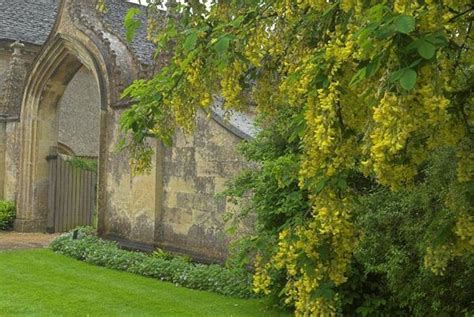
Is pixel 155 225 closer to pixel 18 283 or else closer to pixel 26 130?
pixel 18 283

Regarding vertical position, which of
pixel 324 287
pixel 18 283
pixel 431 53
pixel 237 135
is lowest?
pixel 18 283

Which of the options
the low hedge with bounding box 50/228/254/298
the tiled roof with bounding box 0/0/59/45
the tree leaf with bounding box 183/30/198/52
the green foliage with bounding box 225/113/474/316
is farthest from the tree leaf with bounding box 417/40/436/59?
the tiled roof with bounding box 0/0/59/45

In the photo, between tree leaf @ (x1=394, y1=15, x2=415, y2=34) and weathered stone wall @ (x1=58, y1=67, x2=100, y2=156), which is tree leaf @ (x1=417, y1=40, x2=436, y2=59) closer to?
tree leaf @ (x1=394, y1=15, x2=415, y2=34)

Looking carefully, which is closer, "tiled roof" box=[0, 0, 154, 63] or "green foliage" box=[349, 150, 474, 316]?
"green foliage" box=[349, 150, 474, 316]

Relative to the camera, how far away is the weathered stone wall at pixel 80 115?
81.1 ft

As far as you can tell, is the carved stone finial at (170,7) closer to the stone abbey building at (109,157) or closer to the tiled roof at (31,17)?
→ the stone abbey building at (109,157)

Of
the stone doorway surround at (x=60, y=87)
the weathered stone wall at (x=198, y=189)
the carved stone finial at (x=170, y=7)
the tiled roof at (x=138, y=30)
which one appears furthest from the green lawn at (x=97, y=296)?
the tiled roof at (x=138, y=30)

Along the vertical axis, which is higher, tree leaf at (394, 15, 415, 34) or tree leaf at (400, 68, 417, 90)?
tree leaf at (394, 15, 415, 34)

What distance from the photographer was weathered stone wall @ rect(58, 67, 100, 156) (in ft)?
81.1

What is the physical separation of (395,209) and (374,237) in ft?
1.15

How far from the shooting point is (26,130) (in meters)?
16.0

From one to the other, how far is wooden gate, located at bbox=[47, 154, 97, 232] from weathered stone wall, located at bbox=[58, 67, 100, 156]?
8.58 m

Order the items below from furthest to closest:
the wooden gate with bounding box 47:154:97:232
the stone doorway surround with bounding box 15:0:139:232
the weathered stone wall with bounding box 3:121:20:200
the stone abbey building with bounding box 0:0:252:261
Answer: the weathered stone wall with bounding box 3:121:20:200, the wooden gate with bounding box 47:154:97:232, the stone doorway surround with bounding box 15:0:139:232, the stone abbey building with bounding box 0:0:252:261

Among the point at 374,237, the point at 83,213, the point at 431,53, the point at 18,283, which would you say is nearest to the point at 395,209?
the point at 374,237
